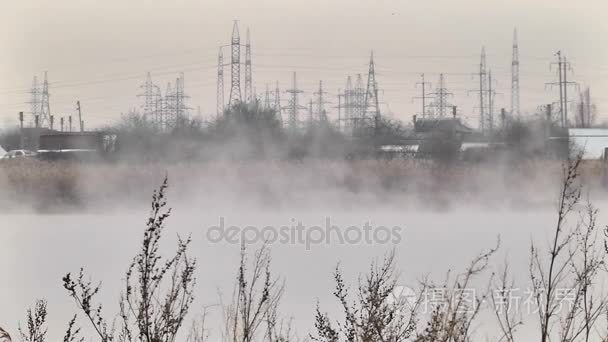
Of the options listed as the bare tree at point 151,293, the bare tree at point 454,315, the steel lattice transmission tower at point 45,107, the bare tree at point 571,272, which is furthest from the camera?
the steel lattice transmission tower at point 45,107

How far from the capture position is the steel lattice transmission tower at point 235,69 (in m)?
4.63

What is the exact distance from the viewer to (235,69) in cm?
474

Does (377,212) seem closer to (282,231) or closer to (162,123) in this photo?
(282,231)

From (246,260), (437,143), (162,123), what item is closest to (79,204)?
(162,123)

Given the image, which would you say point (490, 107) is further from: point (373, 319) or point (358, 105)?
point (373, 319)

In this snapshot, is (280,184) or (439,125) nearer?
(439,125)

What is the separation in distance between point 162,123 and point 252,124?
529 millimetres

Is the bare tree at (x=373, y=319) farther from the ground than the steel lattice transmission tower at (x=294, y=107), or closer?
closer

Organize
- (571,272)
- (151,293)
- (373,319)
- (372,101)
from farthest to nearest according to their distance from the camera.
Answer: (372,101) → (571,272) → (373,319) → (151,293)

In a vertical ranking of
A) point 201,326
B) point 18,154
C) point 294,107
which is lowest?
point 201,326

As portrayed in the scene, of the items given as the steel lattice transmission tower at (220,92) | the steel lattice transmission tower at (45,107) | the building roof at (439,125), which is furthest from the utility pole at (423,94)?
the steel lattice transmission tower at (45,107)

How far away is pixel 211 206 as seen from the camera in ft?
15.7

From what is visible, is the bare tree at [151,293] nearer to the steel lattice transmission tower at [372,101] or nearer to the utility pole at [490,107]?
the steel lattice transmission tower at [372,101]

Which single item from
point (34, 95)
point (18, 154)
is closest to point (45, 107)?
point (34, 95)
